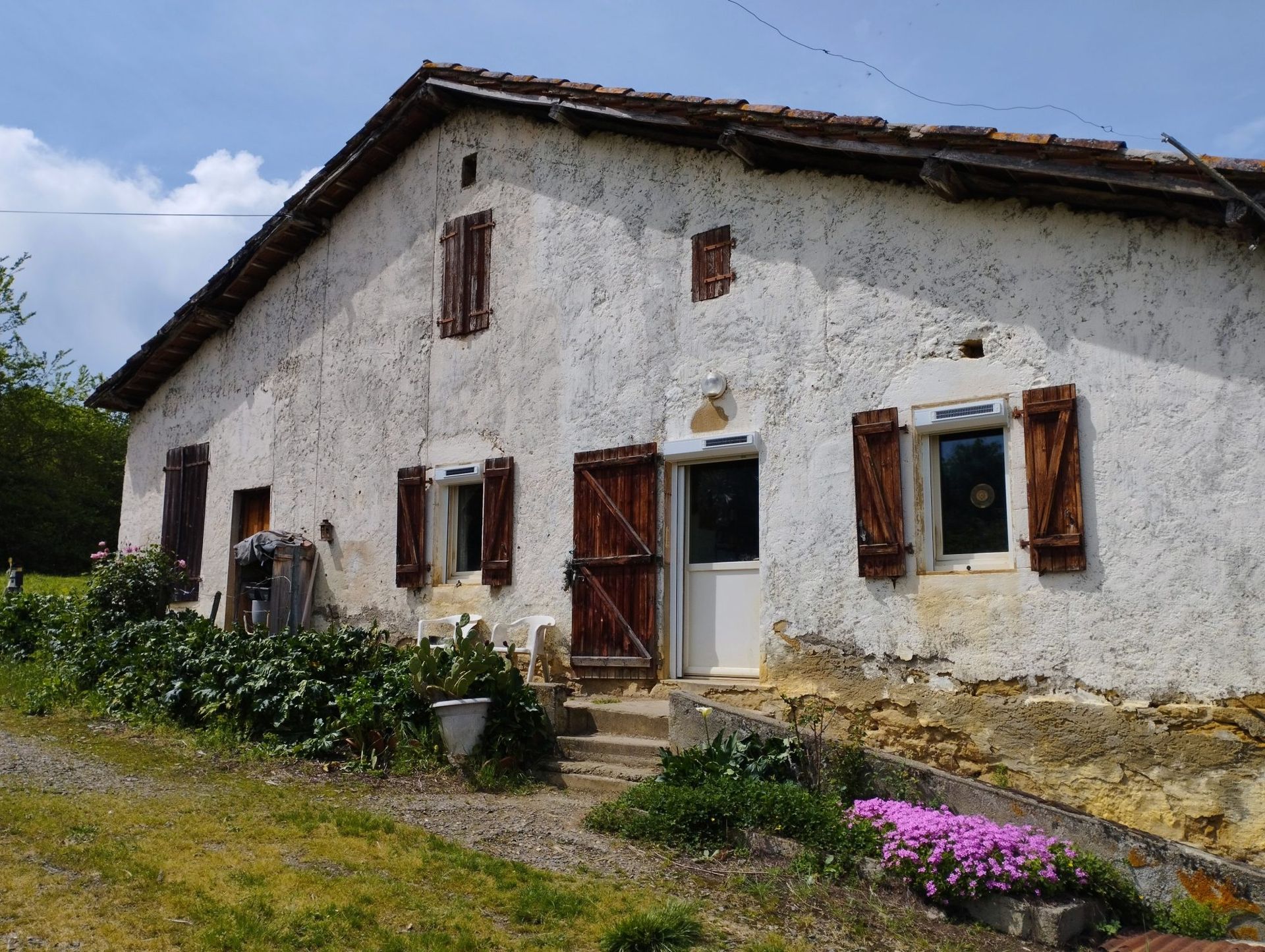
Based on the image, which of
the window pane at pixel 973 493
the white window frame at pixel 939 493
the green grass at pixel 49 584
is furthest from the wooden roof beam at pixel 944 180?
the green grass at pixel 49 584

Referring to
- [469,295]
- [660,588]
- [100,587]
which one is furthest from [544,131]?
[100,587]

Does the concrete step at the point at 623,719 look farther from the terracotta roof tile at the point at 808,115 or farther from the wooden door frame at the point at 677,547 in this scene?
the terracotta roof tile at the point at 808,115

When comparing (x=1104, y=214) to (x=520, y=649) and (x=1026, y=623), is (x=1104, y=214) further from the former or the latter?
(x=520, y=649)

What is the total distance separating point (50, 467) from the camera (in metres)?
32.2

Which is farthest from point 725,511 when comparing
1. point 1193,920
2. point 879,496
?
point 1193,920

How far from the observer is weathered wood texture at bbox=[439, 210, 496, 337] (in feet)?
33.5

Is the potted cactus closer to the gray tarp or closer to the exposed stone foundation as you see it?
the exposed stone foundation

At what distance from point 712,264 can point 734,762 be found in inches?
156

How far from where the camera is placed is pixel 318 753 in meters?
7.96

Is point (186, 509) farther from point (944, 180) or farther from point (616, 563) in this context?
point (944, 180)

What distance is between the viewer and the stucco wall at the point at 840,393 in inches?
237

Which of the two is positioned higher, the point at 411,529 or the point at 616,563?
the point at 411,529

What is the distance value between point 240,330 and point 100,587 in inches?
134

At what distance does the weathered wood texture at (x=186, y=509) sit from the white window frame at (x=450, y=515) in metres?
4.07
